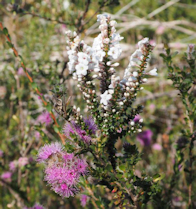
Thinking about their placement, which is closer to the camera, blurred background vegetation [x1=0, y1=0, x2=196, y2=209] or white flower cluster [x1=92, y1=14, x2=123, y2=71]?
white flower cluster [x1=92, y1=14, x2=123, y2=71]

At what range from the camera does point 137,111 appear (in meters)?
0.88

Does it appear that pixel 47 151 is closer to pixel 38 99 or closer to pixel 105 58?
pixel 105 58

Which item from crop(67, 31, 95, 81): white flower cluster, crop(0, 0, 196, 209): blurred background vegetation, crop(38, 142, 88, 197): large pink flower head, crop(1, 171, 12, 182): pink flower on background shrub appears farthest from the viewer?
crop(1, 171, 12, 182): pink flower on background shrub

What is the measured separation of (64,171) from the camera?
3.00 feet

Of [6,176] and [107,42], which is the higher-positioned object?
[107,42]

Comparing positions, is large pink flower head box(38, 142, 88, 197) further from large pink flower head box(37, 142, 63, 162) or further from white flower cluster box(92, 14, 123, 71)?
white flower cluster box(92, 14, 123, 71)

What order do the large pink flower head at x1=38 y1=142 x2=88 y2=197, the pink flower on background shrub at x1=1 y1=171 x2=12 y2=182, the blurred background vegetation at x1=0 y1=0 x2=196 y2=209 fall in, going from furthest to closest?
the pink flower on background shrub at x1=1 y1=171 x2=12 y2=182, the blurred background vegetation at x1=0 y1=0 x2=196 y2=209, the large pink flower head at x1=38 y1=142 x2=88 y2=197

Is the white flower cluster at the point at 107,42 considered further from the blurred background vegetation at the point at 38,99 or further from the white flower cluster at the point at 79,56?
the blurred background vegetation at the point at 38,99

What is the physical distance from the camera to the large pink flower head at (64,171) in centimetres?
91

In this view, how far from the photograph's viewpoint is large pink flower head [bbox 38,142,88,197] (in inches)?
36.0

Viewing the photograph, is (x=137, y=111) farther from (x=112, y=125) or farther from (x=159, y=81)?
(x=159, y=81)

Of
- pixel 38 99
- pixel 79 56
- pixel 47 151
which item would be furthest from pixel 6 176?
pixel 79 56

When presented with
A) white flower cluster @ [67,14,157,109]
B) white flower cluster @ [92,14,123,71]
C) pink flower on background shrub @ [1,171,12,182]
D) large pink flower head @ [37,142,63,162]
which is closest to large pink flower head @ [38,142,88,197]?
large pink flower head @ [37,142,63,162]

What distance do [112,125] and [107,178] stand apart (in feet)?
0.63
